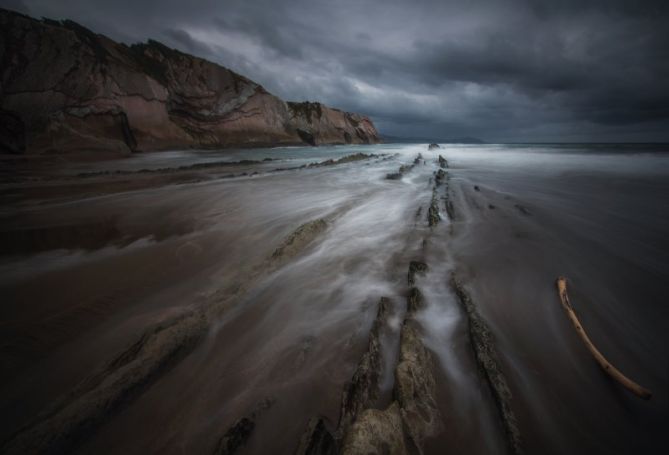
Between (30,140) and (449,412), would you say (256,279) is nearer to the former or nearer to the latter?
(449,412)

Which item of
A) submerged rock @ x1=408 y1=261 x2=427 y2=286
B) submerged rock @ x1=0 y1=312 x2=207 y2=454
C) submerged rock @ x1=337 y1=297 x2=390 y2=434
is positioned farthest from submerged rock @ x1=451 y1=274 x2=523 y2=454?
submerged rock @ x1=0 y1=312 x2=207 y2=454

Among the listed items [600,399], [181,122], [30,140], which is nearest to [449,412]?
[600,399]

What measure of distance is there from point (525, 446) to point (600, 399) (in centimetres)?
82

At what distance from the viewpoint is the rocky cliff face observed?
739 inches

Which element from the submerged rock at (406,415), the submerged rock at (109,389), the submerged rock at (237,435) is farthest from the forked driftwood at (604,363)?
the submerged rock at (109,389)

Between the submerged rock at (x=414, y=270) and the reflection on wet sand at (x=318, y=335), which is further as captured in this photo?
the submerged rock at (x=414, y=270)

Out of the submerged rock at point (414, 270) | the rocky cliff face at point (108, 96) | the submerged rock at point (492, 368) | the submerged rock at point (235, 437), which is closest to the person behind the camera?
the submerged rock at point (235, 437)

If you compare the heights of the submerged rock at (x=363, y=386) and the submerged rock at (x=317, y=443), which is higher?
the submerged rock at (x=317, y=443)

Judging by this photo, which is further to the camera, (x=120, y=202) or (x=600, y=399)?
(x=120, y=202)

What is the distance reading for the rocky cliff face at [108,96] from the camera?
739 inches

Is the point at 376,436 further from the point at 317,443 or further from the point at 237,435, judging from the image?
the point at 237,435

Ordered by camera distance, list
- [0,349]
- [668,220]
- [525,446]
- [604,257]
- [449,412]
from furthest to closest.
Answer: [668,220] < [604,257] < [0,349] < [449,412] < [525,446]

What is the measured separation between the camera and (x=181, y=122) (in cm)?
3350

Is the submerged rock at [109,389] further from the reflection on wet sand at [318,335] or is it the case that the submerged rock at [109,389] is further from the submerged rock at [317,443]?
the submerged rock at [317,443]
